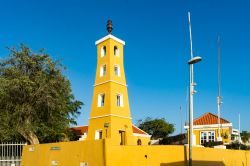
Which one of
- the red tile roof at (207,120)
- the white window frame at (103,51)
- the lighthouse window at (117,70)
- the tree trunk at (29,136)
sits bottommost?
the tree trunk at (29,136)

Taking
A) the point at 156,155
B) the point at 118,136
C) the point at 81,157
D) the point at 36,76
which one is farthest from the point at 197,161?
the point at 36,76

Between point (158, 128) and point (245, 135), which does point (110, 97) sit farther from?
point (158, 128)

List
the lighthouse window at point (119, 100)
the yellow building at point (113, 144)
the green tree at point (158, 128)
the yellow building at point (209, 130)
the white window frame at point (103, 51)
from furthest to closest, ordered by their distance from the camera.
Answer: the green tree at point (158, 128), the yellow building at point (209, 130), the white window frame at point (103, 51), the lighthouse window at point (119, 100), the yellow building at point (113, 144)

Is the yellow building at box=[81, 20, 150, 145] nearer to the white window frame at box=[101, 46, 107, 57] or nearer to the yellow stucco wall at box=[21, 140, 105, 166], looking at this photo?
the white window frame at box=[101, 46, 107, 57]

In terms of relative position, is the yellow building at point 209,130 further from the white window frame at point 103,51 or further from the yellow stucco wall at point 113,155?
the yellow stucco wall at point 113,155

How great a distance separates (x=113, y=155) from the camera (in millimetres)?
15016

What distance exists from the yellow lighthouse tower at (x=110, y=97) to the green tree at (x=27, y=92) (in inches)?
183

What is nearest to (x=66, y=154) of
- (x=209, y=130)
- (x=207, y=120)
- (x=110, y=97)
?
(x=110, y=97)

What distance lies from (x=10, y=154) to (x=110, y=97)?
9.86 m

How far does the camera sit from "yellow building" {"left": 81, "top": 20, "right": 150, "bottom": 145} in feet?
92.0

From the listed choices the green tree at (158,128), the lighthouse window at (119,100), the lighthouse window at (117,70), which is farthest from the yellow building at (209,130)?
the green tree at (158,128)

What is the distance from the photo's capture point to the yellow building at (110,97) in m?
28.0

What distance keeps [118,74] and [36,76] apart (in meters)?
8.61

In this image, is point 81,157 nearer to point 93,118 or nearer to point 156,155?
point 156,155
